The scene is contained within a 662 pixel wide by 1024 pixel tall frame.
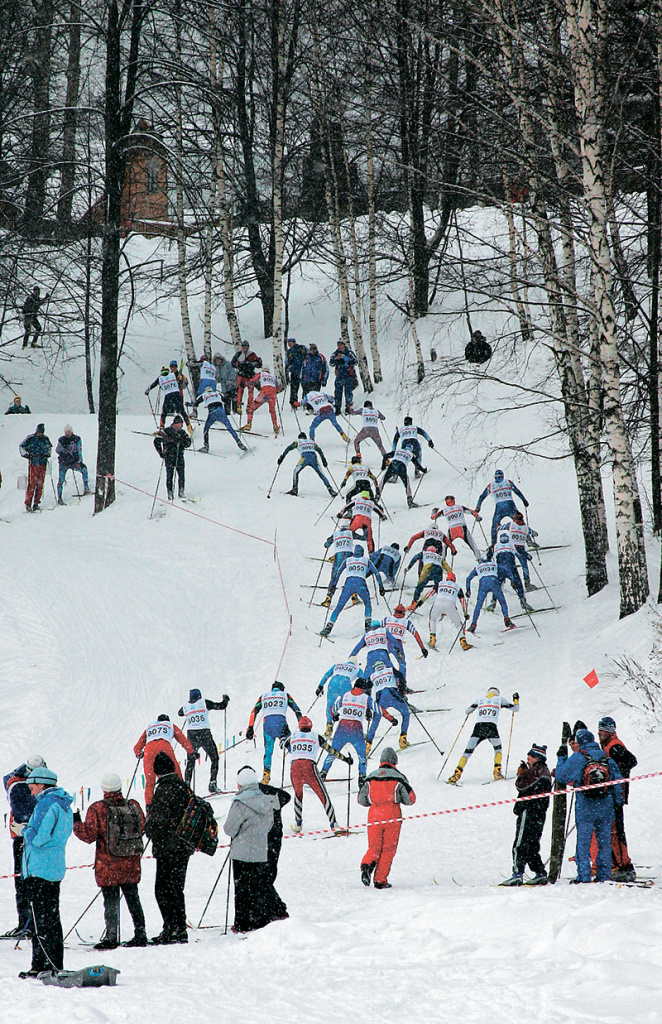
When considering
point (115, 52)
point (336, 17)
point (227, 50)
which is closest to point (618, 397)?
point (115, 52)

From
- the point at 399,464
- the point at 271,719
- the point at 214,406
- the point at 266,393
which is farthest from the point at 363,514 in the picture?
the point at 266,393

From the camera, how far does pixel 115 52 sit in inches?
765

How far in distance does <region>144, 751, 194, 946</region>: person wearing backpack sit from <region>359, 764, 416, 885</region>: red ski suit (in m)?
2.02

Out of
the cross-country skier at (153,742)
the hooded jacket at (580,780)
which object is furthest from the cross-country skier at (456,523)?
the hooded jacket at (580,780)

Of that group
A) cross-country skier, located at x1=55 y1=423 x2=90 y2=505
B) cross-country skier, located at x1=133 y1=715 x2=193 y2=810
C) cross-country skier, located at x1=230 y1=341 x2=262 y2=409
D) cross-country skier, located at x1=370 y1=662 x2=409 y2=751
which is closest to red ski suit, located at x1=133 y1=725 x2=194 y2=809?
cross-country skier, located at x1=133 y1=715 x2=193 y2=810

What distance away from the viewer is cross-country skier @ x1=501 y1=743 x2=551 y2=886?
828cm

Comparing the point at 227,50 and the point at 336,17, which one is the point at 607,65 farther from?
the point at 227,50

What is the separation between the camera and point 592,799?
802 cm

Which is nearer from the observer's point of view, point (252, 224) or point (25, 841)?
point (25, 841)

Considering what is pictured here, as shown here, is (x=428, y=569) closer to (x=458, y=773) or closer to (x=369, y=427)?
(x=369, y=427)

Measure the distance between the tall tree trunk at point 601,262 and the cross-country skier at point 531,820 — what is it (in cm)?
492

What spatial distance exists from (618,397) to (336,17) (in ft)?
48.9

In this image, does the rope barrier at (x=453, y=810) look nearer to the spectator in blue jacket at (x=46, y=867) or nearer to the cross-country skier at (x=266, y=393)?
the spectator in blue jacket at (x=46, y=867)

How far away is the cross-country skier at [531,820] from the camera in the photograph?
8.28m
